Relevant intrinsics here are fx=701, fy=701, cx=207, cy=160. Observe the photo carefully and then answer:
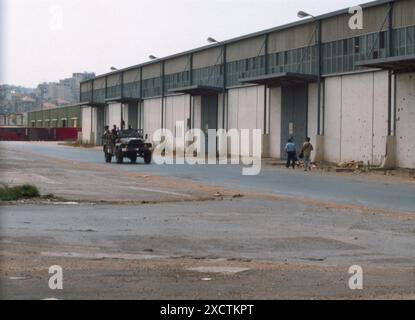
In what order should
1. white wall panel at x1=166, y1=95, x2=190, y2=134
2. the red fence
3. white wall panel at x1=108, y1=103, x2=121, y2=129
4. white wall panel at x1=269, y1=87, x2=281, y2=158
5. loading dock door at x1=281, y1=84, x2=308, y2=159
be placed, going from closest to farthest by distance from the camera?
loading dock door at x1=281, y1=84, x2=308, y2=159 < white wall panel at x1=269, y1=87, x2=281, y2=158 < white wall panel at x1=166, y1=95, x2=190, y2=134 < white wall panel at x1=108, y1=103, x2=121, y2=129 < the red fence

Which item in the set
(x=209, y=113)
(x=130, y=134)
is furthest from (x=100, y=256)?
(x=209, y=113)

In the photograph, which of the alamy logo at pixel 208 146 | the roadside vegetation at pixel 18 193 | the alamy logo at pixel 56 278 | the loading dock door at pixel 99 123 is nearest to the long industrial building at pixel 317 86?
the alamy logo at pixel 208 146

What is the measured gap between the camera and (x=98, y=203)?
20.1 m

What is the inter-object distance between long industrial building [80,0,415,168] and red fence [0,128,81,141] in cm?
5572

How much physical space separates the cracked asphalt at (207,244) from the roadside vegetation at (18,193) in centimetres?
A: 89

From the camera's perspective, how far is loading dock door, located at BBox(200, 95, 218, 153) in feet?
224

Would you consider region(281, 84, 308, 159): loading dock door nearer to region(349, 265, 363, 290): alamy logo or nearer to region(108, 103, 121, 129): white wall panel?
region(108, 103, 121, 129): white wall panel

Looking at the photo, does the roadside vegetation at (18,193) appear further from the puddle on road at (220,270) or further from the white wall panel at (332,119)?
the white wall panel at (332,119)

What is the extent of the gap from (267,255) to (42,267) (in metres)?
3.77

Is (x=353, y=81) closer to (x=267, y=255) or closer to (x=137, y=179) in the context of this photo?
(x=137, y=179)

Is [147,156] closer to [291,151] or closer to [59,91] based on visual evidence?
[291,151]

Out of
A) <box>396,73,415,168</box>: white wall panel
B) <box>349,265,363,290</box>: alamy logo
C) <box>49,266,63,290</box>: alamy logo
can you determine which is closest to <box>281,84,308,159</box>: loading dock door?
<box>396,73,415,168</box>: white wall panel
